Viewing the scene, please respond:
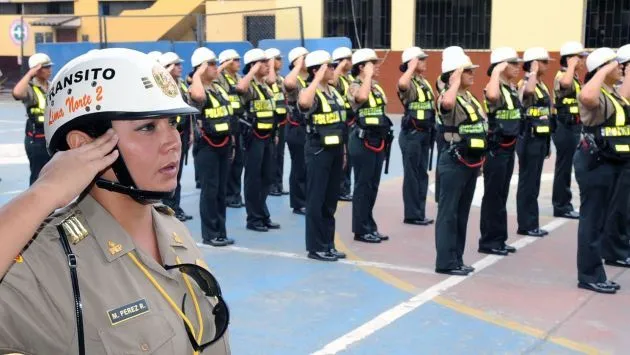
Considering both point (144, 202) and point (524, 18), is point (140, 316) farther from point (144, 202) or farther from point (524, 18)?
point (524, 18)

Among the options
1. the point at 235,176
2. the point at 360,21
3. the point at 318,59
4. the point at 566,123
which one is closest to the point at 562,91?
the point at 566,123

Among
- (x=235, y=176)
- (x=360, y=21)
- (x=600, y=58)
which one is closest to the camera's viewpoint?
(x=600, y=58)

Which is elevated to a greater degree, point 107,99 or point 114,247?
point 107,99

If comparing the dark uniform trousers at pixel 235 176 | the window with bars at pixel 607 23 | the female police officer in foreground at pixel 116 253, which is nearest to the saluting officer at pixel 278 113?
the dark uniform trousers at pixel 235 176

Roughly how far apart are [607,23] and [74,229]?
20.9 meters

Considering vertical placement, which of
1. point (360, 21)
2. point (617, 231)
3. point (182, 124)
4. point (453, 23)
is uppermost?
point (360, 21)

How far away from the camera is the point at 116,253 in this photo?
1976mm

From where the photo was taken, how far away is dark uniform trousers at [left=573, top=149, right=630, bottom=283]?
6.87m

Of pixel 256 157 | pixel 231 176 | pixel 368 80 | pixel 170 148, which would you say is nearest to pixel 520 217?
pixel 368 80

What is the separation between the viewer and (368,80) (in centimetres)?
868

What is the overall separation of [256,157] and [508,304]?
405cm

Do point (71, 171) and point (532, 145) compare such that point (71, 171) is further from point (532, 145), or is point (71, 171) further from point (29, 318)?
point (532, 145)

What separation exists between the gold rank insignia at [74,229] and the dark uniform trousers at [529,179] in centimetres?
795

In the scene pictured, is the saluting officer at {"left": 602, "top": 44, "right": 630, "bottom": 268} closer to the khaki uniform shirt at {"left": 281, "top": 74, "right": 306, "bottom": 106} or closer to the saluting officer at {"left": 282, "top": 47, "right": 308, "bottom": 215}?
the saluting officer at {"left": 282, "top": 47, "right": 308, "bottom": 215}
